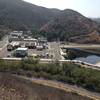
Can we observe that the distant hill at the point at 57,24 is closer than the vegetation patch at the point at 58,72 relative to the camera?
No

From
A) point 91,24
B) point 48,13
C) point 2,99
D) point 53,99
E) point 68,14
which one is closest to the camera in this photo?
point 2,99

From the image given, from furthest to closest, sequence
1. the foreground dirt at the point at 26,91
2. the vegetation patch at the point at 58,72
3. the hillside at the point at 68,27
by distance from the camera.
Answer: the hillside at the point at 68,27 < the vegetation patch at the point at 58,72 < the foreground dirt at the point at 26,91

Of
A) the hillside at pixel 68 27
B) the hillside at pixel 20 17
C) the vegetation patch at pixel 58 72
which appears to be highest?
the hillside at pixel 20 17

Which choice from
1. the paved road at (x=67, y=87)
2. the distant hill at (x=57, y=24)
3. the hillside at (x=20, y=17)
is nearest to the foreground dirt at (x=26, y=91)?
the paved road at (x=67, y=87)

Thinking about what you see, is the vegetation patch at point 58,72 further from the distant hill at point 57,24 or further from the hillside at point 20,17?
the hillside at point 20,17

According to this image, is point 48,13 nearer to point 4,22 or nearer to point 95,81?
point 4,22

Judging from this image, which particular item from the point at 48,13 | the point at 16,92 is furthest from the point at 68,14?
the point at 16,92

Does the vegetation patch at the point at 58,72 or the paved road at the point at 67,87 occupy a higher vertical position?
the vegetation patch at the point at 58,72
